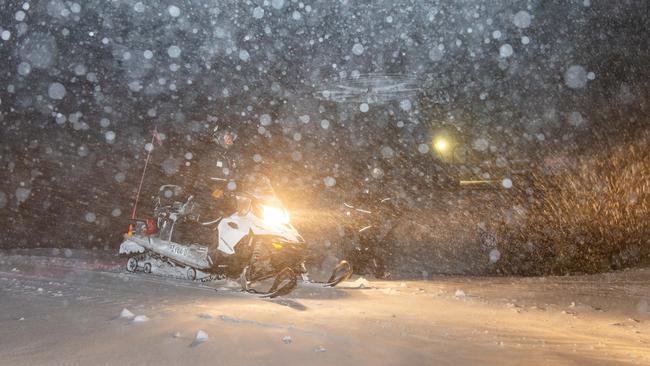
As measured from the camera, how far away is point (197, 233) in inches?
412

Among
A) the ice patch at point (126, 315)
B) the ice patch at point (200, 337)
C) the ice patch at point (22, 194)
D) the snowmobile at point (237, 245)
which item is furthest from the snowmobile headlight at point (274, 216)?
the ice patch at point (22, 194)

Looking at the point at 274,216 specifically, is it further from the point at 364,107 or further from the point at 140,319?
the point at 364,107

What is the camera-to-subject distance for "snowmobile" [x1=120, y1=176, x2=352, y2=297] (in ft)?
20.1

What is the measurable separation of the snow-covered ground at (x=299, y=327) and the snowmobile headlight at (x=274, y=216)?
3.39 ft

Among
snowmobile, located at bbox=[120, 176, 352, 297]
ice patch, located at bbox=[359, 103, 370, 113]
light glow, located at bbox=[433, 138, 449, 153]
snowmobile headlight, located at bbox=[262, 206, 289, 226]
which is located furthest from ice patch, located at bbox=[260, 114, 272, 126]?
snowmobile headlight, located at bbox=[262, 206, 289, 226]

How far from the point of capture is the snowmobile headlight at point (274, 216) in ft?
20.9

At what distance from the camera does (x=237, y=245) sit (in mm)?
6500

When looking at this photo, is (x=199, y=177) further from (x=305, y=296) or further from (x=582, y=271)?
(x=582, y=271)

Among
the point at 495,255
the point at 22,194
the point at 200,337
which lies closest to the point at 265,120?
the point at 495,255

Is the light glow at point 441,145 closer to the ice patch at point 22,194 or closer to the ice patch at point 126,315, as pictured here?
the ice patch at point 126,315

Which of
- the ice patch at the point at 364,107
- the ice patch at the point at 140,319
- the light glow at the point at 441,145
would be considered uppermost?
the ice patch at the point at 364,107

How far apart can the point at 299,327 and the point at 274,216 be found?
3038 mm

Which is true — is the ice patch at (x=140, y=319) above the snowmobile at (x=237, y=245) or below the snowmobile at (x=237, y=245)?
below

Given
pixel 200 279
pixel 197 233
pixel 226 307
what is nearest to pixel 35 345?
pixel 226 307
